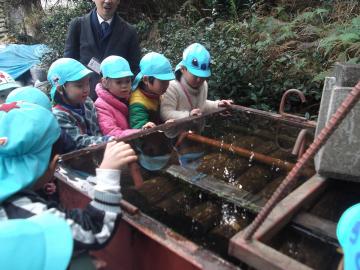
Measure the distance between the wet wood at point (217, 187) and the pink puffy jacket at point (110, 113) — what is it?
66cm

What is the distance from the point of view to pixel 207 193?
77.7 inches

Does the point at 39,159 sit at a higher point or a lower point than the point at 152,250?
higher

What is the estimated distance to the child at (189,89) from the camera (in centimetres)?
292

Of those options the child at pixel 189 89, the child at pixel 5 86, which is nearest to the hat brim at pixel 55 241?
the child at pixel 189 89

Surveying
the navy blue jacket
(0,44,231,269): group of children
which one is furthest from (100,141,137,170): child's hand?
the navy blue jacket

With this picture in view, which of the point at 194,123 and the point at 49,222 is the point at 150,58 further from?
the point at 49,222

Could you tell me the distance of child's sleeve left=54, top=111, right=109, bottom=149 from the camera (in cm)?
218

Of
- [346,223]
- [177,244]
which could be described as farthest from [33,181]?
[346,223]

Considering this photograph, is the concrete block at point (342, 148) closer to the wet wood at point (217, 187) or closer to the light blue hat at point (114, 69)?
the wet wood at point (217, 187)

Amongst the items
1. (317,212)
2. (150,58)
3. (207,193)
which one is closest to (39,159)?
(207,193)

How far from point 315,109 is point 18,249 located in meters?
4.11

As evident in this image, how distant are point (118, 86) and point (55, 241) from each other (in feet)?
5.85

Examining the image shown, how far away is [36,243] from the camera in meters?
0.97

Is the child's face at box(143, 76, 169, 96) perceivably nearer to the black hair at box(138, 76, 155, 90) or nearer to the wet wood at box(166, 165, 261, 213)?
the black hair at box(138, 76, 155, 90)
